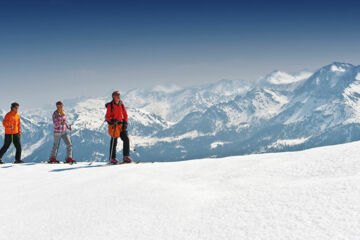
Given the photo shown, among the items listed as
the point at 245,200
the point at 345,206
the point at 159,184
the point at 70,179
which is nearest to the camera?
the point at 345,206

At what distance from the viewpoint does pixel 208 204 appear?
15.0ft

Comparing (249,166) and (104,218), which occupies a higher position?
(249,166)

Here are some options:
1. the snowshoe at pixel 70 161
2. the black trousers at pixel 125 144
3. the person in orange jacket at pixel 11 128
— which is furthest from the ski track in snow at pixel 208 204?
the person in orange jacket at pixel 11 128

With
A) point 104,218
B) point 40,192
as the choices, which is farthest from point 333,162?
point 40,192

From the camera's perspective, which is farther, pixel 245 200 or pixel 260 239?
pixel 245 200

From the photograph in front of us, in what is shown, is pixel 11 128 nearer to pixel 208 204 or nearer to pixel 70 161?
pixel 70 161

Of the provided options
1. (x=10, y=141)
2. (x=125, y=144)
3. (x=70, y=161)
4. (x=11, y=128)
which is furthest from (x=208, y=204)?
(x=10, y=141)

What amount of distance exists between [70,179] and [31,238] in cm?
406

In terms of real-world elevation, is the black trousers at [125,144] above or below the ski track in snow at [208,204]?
above

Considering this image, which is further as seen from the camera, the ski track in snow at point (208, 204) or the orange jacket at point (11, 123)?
the orange jacket at point (11, 123)

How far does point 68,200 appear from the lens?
18.5 feet

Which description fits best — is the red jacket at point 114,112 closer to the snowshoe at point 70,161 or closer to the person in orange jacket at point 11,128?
the snowshoe at point 70,161

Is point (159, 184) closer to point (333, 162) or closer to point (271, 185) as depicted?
point (271, 185)

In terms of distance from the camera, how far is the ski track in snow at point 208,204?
3369mm
